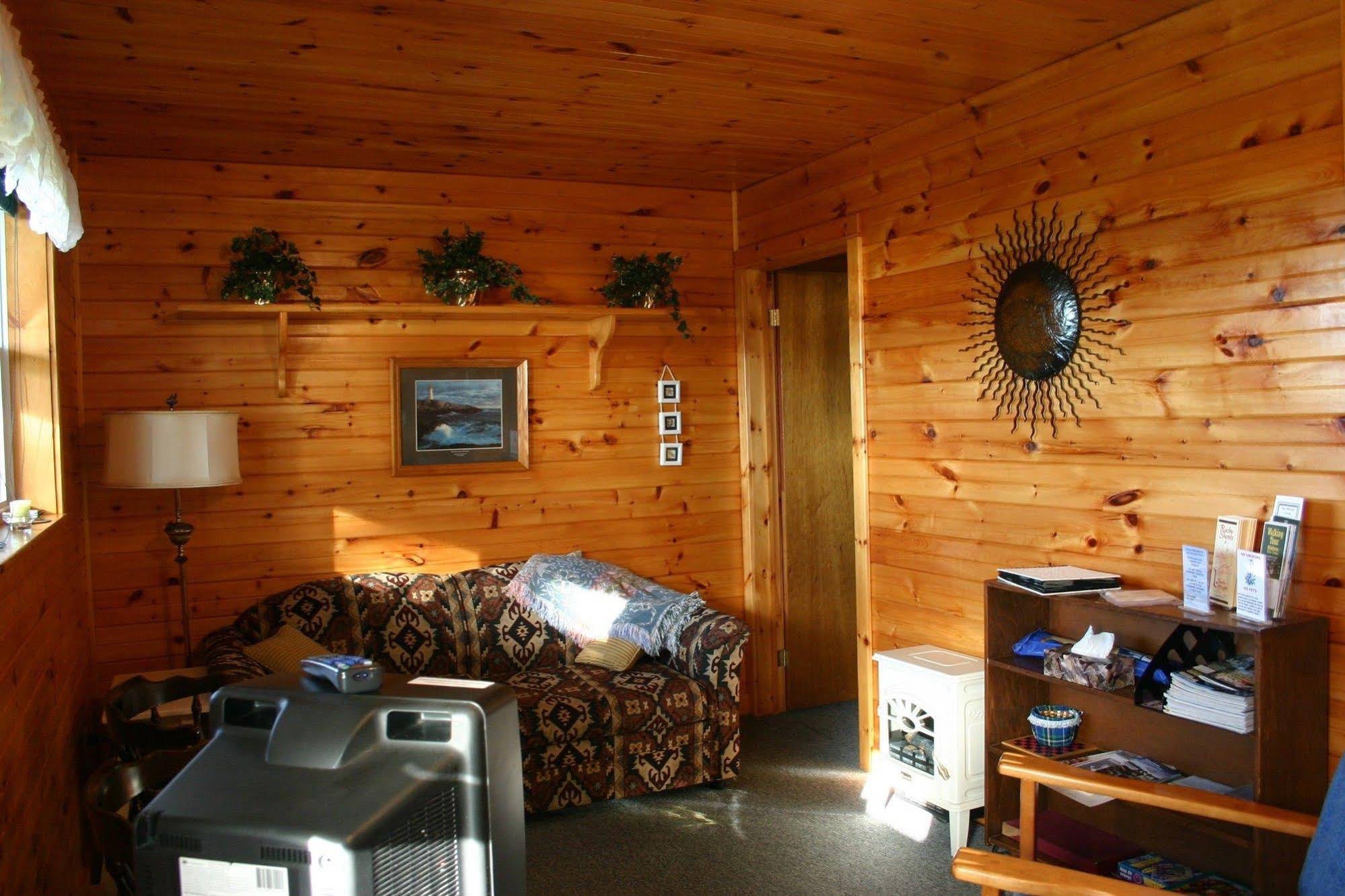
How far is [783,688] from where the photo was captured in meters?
5.09

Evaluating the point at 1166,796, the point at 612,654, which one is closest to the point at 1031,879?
the point at 1166,796

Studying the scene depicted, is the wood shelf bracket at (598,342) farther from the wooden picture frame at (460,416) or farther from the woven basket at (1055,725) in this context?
the woven basket at (1055,725)

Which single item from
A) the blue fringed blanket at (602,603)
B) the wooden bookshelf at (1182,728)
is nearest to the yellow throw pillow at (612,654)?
the blue fringed blanket at (602,603)

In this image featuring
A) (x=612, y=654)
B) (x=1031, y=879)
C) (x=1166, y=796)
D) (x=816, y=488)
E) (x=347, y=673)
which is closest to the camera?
(x=347, y=673)

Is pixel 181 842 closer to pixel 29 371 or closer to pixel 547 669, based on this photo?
pixel 29 371

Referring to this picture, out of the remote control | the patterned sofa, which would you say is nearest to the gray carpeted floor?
the patterned sofa

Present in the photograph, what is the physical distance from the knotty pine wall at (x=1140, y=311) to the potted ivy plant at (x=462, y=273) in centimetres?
145

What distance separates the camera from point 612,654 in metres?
4.18

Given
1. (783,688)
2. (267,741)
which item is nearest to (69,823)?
(267,741)

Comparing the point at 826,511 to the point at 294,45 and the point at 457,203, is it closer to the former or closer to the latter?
the point at 457,203

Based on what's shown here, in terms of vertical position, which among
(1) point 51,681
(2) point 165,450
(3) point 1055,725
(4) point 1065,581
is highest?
(2) point 165,450

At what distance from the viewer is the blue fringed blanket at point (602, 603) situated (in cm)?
421

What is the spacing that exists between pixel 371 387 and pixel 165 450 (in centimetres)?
95

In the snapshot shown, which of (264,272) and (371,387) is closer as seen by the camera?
(264,272)
